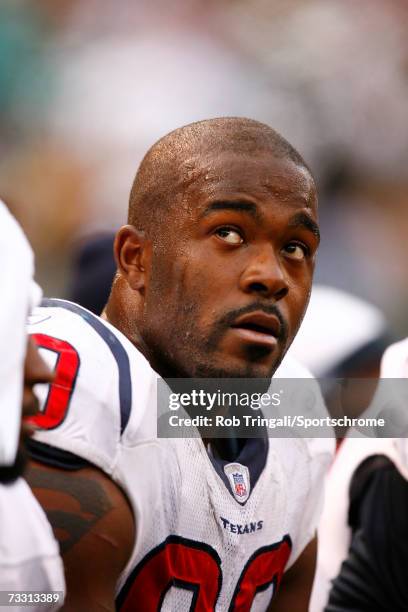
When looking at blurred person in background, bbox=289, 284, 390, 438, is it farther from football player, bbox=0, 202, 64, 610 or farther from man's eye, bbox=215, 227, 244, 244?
football player, bbox=0, 202, 64, 610

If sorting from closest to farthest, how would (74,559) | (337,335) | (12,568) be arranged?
(12,568) → (74,559) → (337,335)

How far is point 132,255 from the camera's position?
6.59 feet

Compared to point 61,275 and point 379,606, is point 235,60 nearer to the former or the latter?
point 61,275

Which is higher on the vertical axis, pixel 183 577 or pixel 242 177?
pixel 242 177

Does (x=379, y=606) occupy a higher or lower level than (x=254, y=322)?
lower

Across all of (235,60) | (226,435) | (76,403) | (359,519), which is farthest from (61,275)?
(76,403)

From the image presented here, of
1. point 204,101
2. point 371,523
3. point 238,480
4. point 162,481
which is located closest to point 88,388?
point 162,481

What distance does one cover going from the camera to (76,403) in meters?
1.57

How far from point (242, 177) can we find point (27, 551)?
809mm

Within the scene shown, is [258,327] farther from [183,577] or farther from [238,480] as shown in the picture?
[183,577]

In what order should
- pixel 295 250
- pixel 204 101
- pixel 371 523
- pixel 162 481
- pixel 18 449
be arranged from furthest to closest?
1. pixel 204 101
2. pixel 371 523
3. pixel 295 250
4. pixel 162 481
5. pixel 18 449

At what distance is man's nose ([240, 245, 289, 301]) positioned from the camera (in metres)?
1.81

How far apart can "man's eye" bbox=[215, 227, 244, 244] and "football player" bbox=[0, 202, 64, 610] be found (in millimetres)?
607

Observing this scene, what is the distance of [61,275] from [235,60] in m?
1.67
